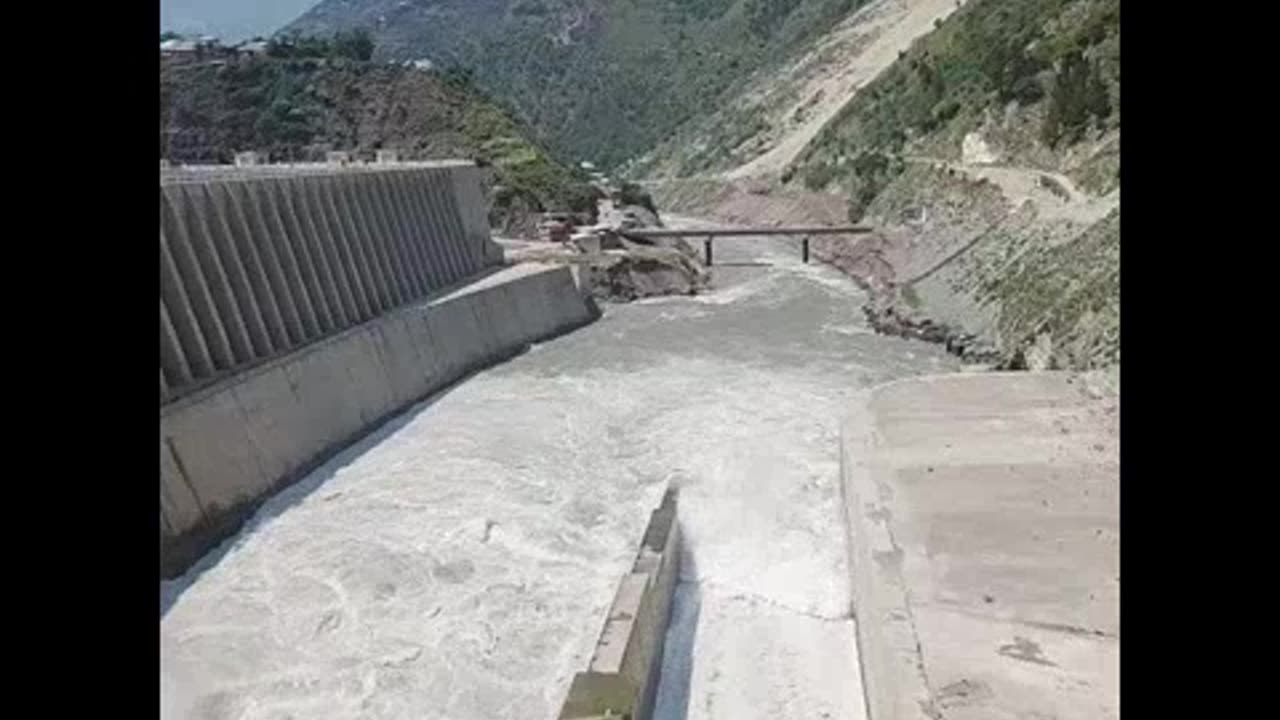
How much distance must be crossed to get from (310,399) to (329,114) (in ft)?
164

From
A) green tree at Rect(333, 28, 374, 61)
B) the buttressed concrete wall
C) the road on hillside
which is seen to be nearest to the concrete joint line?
the road on hillside

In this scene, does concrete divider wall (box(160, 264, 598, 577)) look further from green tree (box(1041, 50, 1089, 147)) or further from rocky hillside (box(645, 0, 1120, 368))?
green tree (box(1041, 50, 1089, 147))

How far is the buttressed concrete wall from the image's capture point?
70.4ft

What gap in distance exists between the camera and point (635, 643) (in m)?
14.5

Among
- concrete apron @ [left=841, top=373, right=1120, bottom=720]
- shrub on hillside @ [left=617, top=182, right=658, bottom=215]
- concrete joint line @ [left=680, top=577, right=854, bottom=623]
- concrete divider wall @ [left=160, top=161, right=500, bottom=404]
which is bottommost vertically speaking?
shrub on hillside @ [left=617, top=182, right=658, bottom=215]

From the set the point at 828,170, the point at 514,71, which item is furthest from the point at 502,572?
the point at 514,71

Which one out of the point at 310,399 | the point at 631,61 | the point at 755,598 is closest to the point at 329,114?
the point at 310,399

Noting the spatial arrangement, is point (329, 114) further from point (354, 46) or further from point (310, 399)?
point (310, 399)

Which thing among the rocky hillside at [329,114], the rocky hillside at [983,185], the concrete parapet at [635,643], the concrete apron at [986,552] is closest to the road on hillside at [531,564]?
the concrete parapet at [635,643]

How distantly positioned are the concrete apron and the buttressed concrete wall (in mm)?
8776

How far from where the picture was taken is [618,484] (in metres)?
23.1

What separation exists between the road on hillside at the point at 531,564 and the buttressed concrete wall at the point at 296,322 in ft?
2.66
